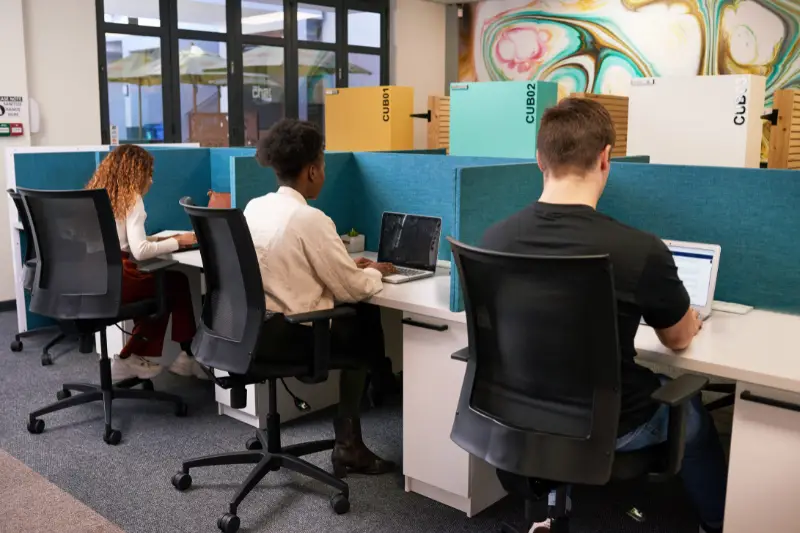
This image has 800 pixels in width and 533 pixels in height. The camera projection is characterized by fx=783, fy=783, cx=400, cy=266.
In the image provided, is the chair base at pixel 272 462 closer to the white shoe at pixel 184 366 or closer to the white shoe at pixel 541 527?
the white shoe at pixel 541 527

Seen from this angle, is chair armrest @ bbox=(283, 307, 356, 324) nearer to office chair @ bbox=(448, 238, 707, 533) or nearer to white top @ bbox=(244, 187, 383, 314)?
white top @ bbox=(244, 187, 383, 314)

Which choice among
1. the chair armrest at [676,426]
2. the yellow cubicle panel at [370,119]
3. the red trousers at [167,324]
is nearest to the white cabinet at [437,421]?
the chair armrest at [676,426]

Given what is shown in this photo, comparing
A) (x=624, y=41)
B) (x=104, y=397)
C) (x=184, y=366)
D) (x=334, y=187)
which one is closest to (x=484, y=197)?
(x=334, y=187)

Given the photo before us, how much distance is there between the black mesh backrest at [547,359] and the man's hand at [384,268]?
42.2 inches

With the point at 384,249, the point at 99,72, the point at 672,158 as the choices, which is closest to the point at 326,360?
the point at 384,249

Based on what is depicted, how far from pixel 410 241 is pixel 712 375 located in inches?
55.0

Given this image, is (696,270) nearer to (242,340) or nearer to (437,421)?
(437,421)

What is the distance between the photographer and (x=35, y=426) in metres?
3.07

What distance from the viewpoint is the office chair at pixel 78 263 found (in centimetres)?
290

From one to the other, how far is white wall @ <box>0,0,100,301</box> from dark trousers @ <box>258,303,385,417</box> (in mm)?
3593

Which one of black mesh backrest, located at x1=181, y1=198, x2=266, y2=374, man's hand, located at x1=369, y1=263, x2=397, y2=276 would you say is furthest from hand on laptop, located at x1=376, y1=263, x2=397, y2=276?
black mesh backrest, located at x1=181, y1=198, x2=266, y2=374

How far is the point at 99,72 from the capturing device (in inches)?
230

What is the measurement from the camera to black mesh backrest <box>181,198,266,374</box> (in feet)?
7.41

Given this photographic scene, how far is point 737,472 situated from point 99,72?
540cm
